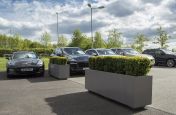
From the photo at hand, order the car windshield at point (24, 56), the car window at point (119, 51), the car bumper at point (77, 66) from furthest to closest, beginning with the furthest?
1. the car window at point (119, 51)
2. the car windshield at point (24, 56)
3. the car bumper at point (77, 66)

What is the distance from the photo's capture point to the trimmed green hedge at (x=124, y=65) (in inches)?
278

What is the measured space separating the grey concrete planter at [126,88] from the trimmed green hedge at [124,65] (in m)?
0.17

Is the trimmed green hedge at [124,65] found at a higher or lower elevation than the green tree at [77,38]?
lower

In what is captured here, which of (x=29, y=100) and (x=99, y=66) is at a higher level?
(x=99, y=66)

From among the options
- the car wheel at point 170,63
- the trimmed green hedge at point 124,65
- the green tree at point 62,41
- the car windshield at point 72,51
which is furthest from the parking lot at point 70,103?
the green tree at point 62,41

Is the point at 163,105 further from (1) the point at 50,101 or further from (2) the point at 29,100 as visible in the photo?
(2) the point at 29,100

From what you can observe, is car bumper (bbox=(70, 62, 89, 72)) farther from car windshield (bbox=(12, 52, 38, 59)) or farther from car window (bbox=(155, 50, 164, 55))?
car window (bbox=(155, 50, 164, 55))

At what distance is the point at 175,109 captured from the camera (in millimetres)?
6875

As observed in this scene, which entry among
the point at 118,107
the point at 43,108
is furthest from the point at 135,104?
the point at 43,108

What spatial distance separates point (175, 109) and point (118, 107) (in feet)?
4.82

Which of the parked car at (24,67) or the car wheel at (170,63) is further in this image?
the car wheel at (170,63)

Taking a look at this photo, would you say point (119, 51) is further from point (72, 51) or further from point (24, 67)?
point (24, 67)

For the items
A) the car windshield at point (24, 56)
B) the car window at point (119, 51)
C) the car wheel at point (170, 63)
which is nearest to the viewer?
the car windshield at point (24, 56)

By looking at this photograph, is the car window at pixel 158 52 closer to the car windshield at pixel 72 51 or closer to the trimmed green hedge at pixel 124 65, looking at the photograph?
the car windshield at pixel 72 51
